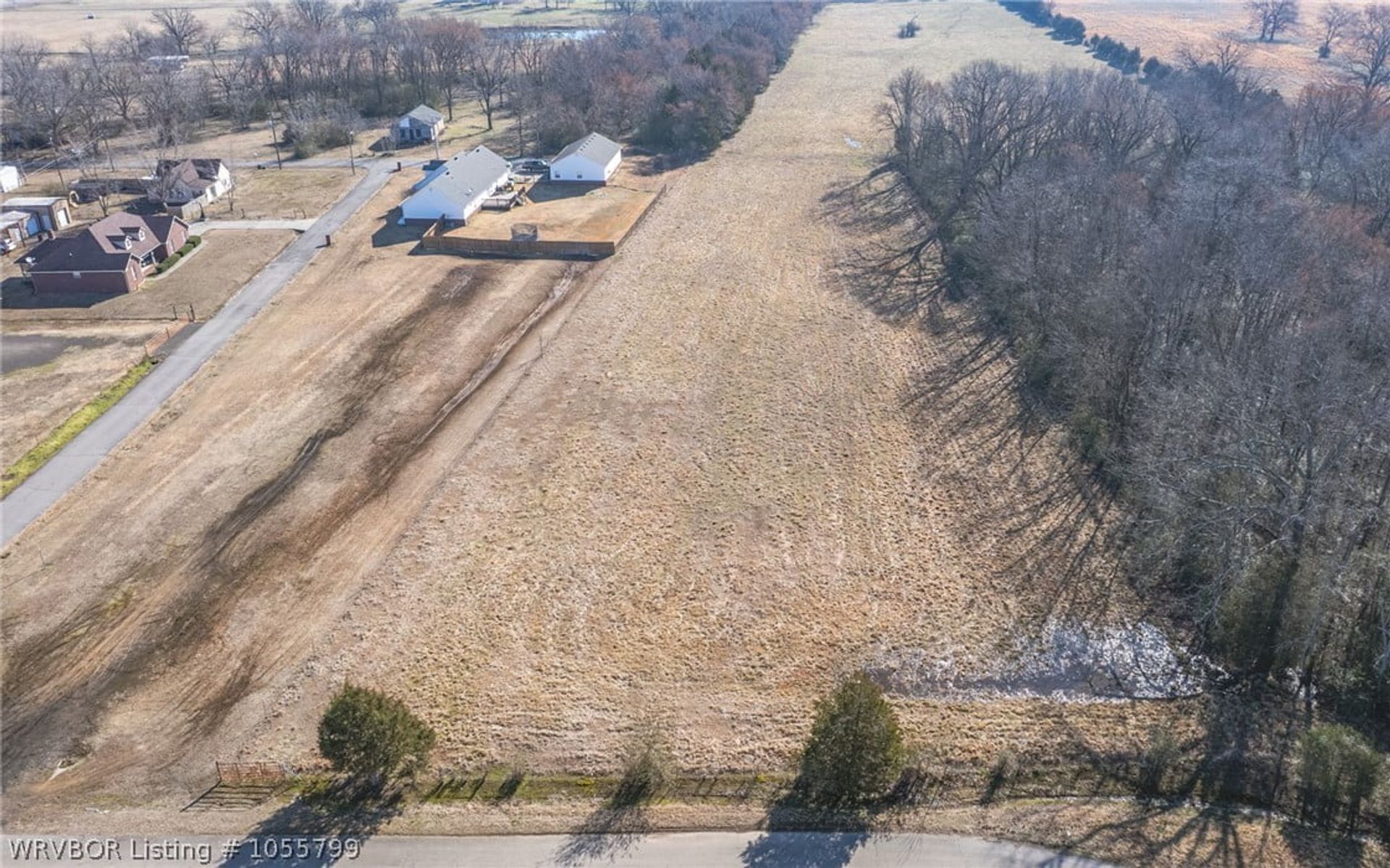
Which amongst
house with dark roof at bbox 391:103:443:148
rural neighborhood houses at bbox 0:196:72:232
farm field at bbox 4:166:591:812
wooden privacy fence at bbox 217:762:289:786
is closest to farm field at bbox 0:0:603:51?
house with dark roof at bbox 391:103:443:148

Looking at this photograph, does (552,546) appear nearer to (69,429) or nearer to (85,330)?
(69,429)

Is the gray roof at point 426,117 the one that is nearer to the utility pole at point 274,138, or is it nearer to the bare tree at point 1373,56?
the utility pole at point 274,138

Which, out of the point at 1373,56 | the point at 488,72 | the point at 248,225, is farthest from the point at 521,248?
the point at 1373,56

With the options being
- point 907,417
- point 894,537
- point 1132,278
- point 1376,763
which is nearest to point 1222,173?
point 1132,278

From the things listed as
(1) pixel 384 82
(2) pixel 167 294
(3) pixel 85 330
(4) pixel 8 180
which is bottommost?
(3) pixel 85 330

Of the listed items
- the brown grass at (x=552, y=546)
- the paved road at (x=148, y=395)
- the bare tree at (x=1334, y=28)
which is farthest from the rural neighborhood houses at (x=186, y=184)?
the bare tree at (x=1334, y=28)

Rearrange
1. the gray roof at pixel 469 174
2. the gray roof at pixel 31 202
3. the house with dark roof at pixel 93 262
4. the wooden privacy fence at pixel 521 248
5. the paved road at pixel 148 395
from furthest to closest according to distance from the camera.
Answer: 1. the gray roof at pixel 469 174
2. the gray roof at pixel 31 202
3. the wooden privacy fence at pixel 521 248
4. the house with dark roof at pixel 93 262
5. the paved road at pixel 148 395

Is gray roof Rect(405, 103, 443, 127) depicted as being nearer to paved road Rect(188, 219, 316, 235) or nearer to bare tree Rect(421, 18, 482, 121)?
bare tree Rect(421, 18, 482, 121)
